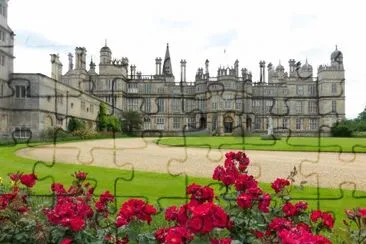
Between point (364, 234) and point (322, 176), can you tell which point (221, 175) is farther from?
point (322, 176)

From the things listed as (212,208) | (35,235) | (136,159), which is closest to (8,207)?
(35,235)

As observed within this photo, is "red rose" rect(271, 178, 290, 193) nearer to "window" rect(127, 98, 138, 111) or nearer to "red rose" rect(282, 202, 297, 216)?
"red rose" rect(282, 202, 297, 216)

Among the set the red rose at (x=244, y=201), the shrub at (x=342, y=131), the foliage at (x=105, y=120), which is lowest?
the red rose at (x=244, y=201)

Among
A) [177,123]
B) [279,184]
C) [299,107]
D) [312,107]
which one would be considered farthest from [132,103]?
[279,184]

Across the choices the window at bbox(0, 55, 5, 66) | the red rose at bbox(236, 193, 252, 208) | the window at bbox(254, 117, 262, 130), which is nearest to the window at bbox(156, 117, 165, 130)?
the window at bbox(254, 117, 262, 130)

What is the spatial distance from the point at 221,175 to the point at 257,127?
6685 centimetres

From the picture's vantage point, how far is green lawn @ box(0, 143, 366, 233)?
356 inches

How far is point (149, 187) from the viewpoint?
11.2 metres

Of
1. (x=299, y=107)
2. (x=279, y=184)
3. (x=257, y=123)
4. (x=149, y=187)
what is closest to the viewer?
(x=279, y=184)

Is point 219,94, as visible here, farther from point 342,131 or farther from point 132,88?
point 342,131

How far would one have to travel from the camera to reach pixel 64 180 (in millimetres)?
12188

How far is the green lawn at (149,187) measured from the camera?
9039 mm

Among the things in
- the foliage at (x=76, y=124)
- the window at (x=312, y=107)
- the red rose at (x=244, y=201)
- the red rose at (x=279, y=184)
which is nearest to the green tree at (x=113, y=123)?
the foliage at (x=76, y=124)

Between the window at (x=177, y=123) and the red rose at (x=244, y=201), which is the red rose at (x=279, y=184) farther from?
the window at (x=177, y=123)
